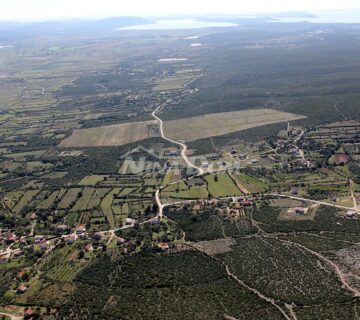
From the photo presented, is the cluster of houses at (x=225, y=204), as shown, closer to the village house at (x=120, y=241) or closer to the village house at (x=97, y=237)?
the village house at (x=120, y=241)

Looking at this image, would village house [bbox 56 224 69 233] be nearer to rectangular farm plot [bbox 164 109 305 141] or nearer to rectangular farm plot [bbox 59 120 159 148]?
rectangular farm plot [bbox 59 120 159 148]

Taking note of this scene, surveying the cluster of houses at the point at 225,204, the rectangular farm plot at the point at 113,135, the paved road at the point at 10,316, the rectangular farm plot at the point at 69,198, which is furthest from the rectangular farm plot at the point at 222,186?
the paved road at the point at 10,316

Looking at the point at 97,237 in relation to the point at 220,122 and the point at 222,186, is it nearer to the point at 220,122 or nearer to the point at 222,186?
the point at 222,186

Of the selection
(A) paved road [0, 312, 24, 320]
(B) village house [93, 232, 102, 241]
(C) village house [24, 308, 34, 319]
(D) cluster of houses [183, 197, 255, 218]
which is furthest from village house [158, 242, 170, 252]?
(A) paved road [0, 312, 24, 320]

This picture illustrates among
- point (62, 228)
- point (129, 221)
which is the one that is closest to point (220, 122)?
point (129, 221)

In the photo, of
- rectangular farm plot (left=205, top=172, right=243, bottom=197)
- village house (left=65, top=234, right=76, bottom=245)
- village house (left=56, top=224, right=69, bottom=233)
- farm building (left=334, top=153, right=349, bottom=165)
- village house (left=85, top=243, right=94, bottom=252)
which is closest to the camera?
village house (left=85, top=243, right=94, bottom=252)
